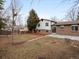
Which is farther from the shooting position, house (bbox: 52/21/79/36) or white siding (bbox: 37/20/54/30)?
white siding (bbox: 37/20/54/30)

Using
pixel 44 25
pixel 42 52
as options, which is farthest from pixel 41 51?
pixel 44 25

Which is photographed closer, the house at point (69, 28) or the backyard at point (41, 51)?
the backyard at point (41, 51)

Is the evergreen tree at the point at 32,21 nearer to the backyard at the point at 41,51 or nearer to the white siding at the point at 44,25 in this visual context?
the white siding at the point at 44,25

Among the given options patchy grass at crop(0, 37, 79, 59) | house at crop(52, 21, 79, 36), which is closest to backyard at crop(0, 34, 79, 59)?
patchy grass at crop(0, 37, 79, 59)

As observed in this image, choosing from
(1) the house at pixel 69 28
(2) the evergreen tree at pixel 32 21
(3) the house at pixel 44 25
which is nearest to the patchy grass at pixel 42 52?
(1) the house at pixel 69 28

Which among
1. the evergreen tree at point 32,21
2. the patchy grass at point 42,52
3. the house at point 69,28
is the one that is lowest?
the patchy grass at point 42,52

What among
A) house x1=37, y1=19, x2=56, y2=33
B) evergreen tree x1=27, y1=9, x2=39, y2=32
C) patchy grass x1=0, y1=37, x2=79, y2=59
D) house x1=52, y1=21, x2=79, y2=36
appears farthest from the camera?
house x1=37, y1=19, x2=56, y2=33

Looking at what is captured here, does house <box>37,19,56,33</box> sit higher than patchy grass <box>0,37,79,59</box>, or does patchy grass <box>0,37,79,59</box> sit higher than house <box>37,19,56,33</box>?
house <box>37,19,56,33</box>

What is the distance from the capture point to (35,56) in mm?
14789

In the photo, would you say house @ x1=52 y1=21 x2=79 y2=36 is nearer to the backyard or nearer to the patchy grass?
the backyard

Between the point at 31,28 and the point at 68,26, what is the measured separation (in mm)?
14792

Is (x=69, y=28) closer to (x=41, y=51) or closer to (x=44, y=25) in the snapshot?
(x=44, y=25)

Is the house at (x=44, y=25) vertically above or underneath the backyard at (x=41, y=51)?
above

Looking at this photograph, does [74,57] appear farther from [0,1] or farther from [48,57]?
[0,1]
